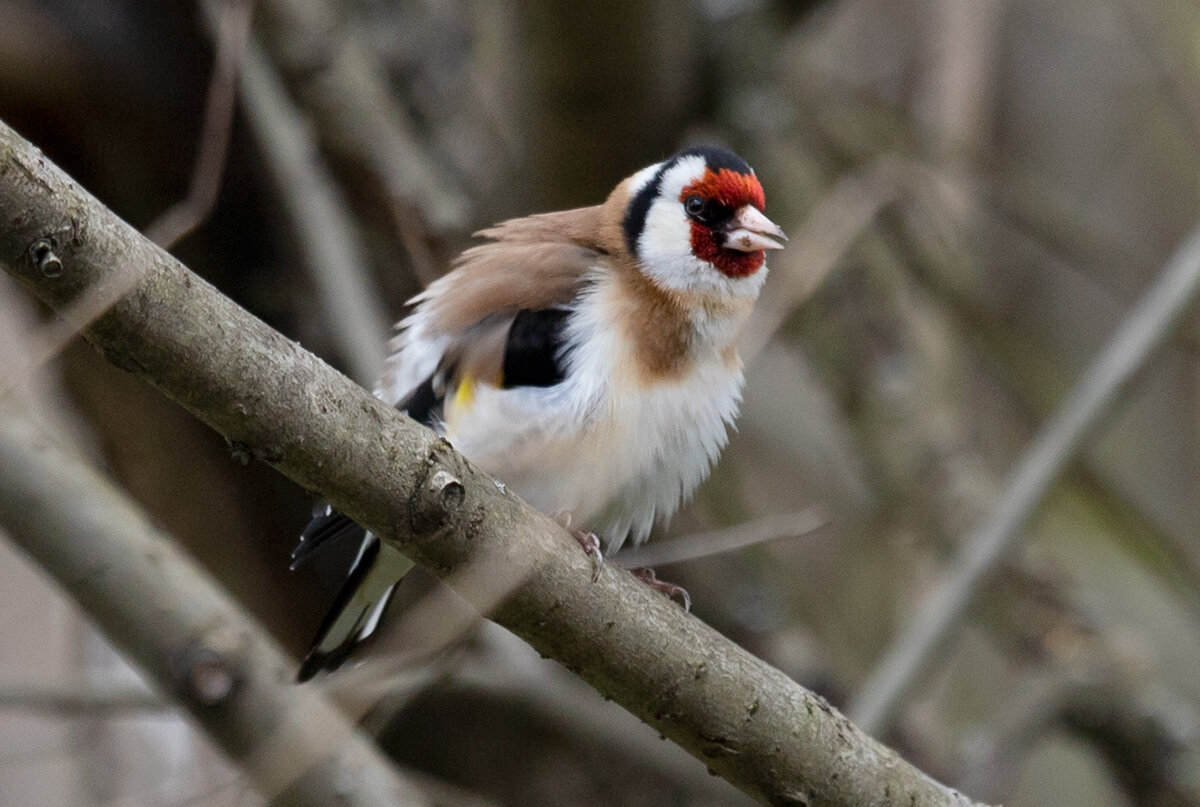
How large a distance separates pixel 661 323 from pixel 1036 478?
1.32 meters

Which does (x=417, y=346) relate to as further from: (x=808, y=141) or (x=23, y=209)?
(x=808, y=141)

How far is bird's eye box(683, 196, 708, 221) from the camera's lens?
3018 mm

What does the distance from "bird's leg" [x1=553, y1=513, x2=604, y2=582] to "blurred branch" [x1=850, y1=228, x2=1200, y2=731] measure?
1272 mm

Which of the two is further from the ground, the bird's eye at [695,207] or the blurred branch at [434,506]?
the bird's eye at [695,207]

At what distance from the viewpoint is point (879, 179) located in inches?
175

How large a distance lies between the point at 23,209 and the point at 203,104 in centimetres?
261

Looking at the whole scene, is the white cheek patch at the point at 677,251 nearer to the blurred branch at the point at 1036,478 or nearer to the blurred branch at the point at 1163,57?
the blurred branch at the point at 1036,478

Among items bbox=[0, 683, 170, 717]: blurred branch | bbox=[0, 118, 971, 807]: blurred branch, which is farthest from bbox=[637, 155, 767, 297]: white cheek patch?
bbox=[0, 683, 170, 717]: blurred branch

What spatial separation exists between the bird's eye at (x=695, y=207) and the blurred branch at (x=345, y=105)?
1229 millimetres

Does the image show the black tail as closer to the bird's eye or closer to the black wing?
the black wing

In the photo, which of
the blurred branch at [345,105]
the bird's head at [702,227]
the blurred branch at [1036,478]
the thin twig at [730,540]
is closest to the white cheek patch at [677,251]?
the bird's head at [702,227]

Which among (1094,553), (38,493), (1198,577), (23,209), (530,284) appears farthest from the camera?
(1094,553)

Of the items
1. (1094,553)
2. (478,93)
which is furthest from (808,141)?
(1094,553)

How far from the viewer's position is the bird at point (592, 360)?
268 cm
